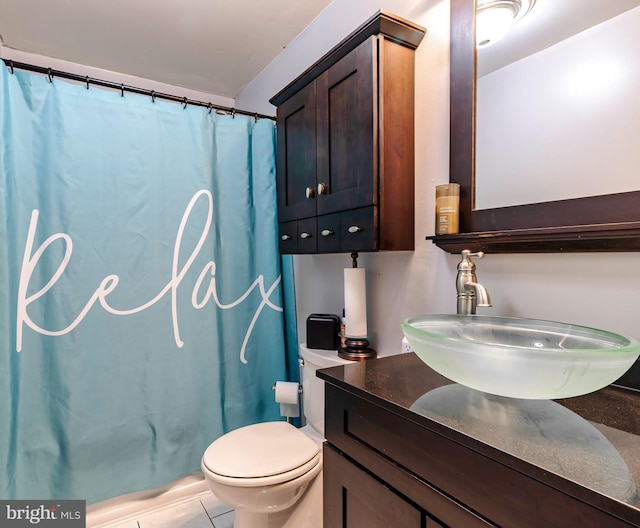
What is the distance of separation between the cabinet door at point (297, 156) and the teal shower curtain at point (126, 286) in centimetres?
21

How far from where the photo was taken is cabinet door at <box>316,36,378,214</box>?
114 centimetres

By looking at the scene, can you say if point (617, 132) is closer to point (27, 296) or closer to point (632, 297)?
point (632, 297)

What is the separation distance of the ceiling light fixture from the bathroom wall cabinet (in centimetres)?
20

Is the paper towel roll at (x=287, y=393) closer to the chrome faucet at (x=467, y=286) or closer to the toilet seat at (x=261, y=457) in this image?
Result: the toilet seat at (x=261, y=457)

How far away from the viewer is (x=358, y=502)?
743 mm

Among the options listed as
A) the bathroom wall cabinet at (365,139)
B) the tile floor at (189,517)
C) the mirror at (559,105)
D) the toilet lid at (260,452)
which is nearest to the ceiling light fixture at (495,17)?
the mirror at (559,105)

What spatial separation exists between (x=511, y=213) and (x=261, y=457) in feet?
3.65

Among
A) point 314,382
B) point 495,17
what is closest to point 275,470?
point 314,382

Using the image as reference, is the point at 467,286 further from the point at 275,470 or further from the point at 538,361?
the point at 275,470

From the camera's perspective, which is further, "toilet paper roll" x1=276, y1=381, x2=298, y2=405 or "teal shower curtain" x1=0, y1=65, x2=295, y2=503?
"toilet paper roll" x1=276, y1=381, x2=298, y2=405

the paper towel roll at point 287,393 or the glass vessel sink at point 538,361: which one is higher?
the glass vessel sink at point 538,361

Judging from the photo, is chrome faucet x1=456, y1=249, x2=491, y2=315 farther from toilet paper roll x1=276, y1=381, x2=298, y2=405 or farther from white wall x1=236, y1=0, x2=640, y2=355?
toilet paper roll x1=276, y1=381, x2=298, y2=405

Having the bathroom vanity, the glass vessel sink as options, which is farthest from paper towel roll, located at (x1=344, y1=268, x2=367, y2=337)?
the glass vessel sink

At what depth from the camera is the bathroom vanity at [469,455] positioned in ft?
1.48
